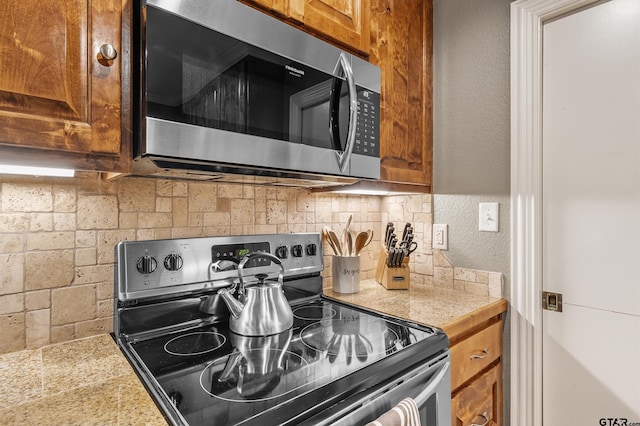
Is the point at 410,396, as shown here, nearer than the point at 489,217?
Yes

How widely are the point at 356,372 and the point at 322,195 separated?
90cm

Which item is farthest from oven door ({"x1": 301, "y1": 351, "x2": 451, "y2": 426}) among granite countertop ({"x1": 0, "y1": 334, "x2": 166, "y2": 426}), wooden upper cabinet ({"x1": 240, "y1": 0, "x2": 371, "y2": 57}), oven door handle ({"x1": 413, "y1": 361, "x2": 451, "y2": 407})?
wooden upper cabinet ({"x1": 240, "y1": 0, "x2": 371, "y2": 57})

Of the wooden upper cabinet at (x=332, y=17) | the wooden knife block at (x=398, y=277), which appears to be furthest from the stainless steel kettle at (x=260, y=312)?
the wooden upper cabinet at (x=332, y=17)

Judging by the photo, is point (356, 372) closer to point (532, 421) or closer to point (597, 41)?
point (532, 421)

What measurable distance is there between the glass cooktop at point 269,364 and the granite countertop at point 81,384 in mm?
52

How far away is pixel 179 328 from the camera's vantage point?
3.61 ft

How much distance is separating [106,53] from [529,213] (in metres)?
1.43

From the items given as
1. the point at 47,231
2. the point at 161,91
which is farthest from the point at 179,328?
the point at 161,91

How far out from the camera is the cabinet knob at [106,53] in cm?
76

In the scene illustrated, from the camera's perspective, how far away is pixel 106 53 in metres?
0.76

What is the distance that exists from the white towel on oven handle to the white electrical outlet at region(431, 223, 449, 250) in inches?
35.5

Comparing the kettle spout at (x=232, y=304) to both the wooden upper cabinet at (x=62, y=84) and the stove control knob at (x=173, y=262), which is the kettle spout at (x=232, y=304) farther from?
the wooden upper cabinet at (x=62, y=84)

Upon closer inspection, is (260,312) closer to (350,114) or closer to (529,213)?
(350,114)

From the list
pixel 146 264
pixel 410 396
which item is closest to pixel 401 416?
pixel 410 396
